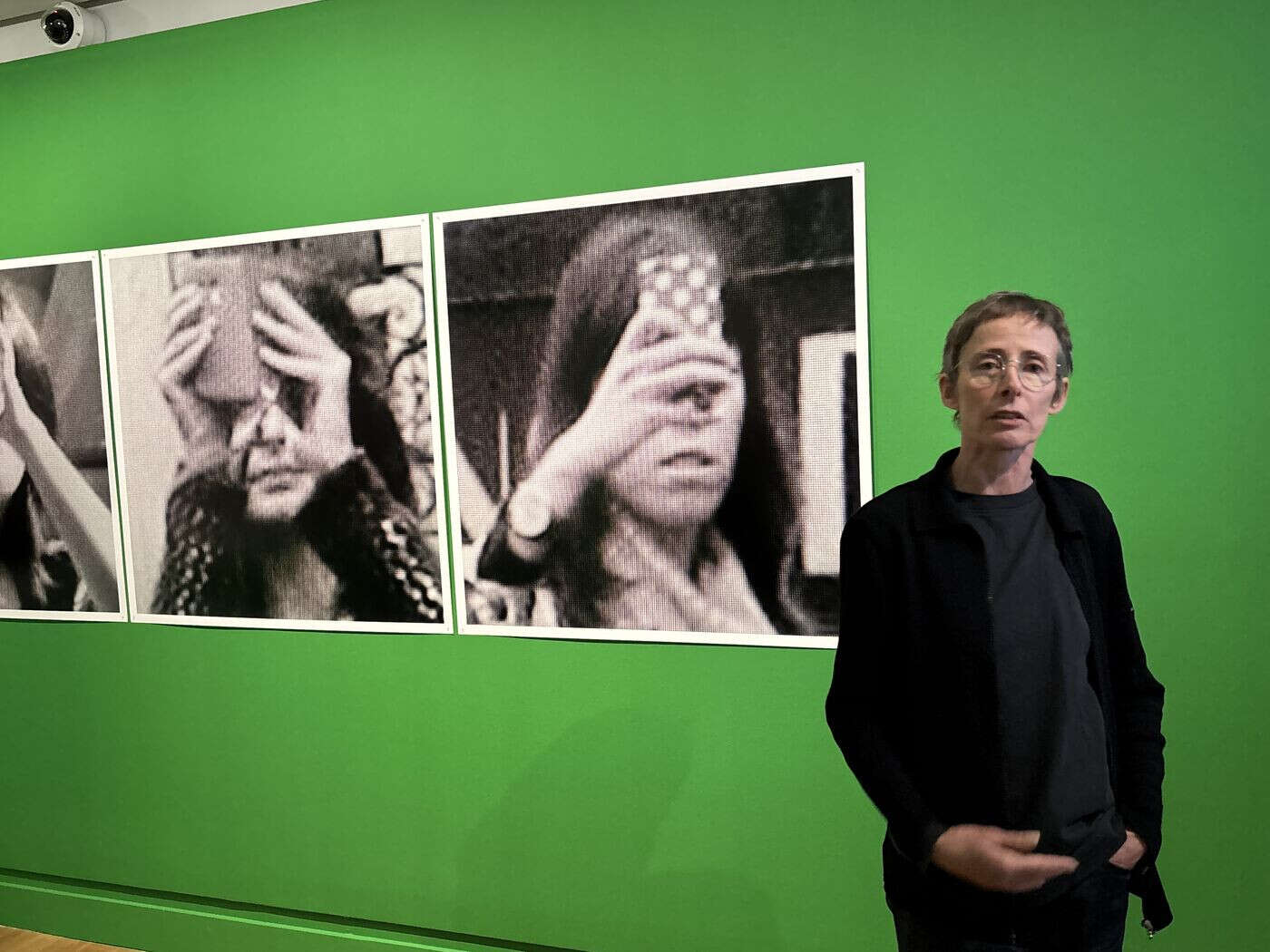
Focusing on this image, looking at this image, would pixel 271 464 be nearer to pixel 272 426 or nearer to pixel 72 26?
pixel 272 426

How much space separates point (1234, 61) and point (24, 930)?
4025mm

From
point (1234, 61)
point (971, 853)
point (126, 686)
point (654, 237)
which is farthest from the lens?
point (126, 686)

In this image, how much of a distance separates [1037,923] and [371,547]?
1.84m

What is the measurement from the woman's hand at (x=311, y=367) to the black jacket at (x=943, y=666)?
5.27ft

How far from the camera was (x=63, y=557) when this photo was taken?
296 centimetres

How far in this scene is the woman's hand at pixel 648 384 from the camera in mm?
2328

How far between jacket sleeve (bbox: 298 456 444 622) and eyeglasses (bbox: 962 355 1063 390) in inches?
62.9

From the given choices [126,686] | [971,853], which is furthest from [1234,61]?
[126,686]

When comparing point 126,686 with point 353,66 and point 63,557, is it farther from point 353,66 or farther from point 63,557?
point 353,66

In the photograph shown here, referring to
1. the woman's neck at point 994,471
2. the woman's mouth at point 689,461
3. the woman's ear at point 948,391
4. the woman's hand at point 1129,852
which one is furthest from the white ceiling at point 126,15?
the woman's hand at point 1129,852

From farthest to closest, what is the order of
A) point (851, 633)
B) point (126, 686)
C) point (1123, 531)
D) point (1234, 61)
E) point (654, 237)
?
point (126, 686) → point (654, 237) → point (1123, 531) → point (1234, 61) → point (851, 633)

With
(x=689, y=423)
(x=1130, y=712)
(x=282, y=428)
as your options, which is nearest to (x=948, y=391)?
(x=1130, y=712)

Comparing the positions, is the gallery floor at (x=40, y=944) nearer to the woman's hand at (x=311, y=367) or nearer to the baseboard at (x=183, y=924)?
the baseboard at (x=183, y=924)

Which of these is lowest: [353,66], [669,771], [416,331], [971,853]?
[669,771]
